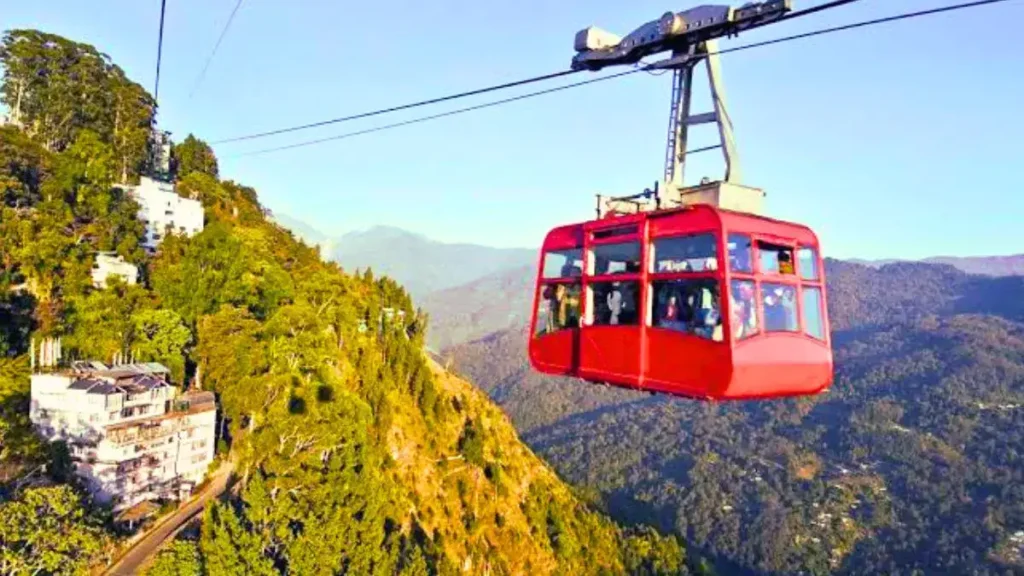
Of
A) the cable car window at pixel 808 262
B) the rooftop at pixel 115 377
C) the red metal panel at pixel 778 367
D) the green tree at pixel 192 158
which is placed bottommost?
the rooftop at pixel 115 377

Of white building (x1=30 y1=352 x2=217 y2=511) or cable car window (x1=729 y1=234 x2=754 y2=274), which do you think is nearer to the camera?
cable car window (x1=729 y1=234 x2=754 y2=274)

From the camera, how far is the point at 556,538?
262ft

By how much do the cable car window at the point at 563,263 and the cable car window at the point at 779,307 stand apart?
397 cm

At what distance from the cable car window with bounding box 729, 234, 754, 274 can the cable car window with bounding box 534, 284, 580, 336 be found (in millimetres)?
3897

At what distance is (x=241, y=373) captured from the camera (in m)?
47.8

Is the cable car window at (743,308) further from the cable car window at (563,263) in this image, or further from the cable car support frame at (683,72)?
the cable car window at (563,263)

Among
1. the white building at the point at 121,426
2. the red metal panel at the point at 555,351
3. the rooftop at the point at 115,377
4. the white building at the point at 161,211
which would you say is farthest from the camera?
the white building at the point at 161,211

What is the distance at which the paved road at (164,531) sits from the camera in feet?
111

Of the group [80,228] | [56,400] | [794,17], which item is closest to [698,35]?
[794,17]

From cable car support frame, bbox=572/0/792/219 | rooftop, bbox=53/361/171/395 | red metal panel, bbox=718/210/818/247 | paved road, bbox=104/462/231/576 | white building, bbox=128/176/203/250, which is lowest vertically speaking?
paved road, bbox=104/462/231/576

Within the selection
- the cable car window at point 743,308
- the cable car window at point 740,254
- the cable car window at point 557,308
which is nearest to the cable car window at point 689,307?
the cable car window at point 743,308

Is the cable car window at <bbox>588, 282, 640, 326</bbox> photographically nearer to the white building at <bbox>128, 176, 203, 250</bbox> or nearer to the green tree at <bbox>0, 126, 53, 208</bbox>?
the green tree at <bbox>0, 126, 53, 208</bbox>

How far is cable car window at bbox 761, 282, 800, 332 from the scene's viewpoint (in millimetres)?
12203

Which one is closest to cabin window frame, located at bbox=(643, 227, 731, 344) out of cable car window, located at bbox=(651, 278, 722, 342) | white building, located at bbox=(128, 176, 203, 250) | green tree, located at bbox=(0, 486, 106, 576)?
cable car window, located at bbox=(651, 278, 722, 342)
